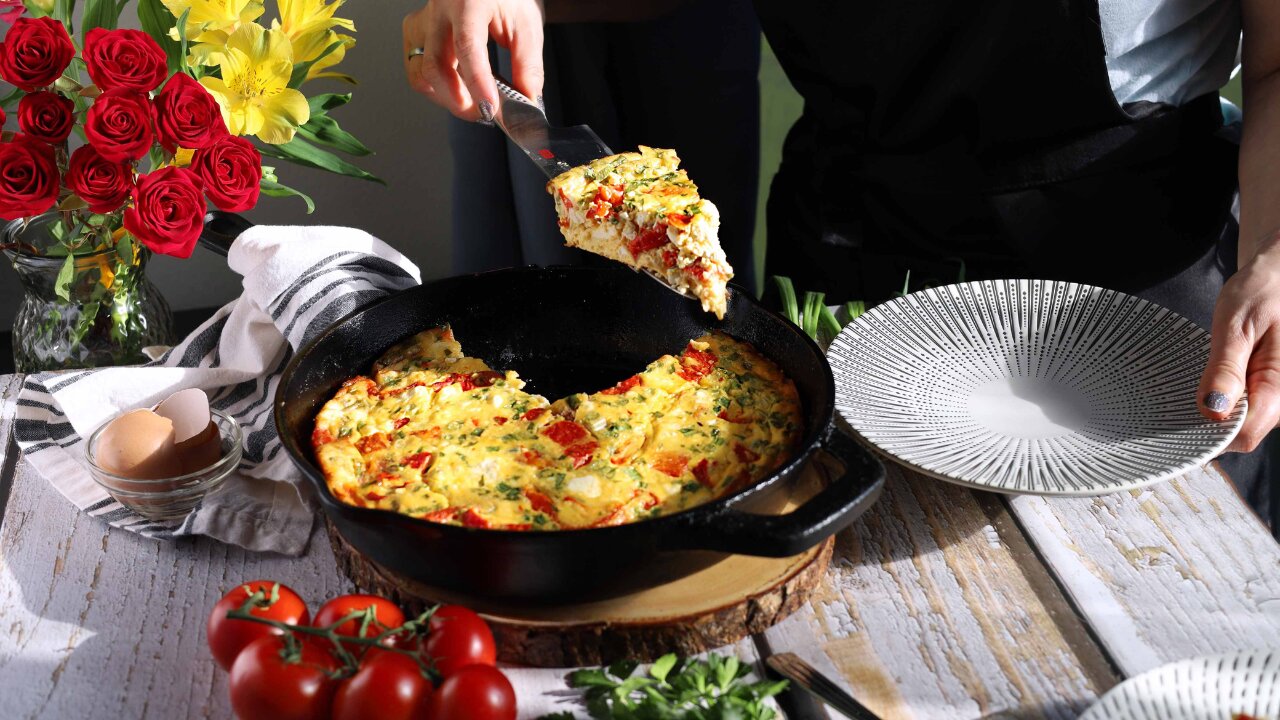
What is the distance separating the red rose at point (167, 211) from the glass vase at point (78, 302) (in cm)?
21

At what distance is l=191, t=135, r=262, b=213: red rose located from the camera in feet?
6.28

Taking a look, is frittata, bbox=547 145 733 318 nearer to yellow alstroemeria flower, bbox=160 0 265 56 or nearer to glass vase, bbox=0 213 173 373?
yellow alstroemeria flower, bbox=160 0 265 56

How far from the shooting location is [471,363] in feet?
6.62

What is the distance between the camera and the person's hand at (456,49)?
2174 millimetres

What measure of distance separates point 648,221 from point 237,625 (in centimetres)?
95

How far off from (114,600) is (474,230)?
191 centimetres

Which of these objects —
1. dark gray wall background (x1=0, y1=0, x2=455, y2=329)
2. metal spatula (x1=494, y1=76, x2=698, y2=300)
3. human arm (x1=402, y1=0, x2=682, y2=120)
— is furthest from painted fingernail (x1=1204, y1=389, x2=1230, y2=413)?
dark gray wall background (x1=0, y1=0, x2=455, y2=329)

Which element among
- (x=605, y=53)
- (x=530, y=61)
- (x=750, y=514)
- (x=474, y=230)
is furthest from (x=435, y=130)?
(x=750, y=514)

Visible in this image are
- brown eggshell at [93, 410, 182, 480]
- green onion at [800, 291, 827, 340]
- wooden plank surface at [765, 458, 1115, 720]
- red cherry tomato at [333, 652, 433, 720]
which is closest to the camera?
red cherry tomato at [333, 652, 433, 720]

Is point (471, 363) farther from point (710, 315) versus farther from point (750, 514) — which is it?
point (750, 514)

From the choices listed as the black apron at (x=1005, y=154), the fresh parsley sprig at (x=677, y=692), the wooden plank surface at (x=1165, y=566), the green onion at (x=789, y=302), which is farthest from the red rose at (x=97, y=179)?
the wooden plank surface at (x=1165, y=566)

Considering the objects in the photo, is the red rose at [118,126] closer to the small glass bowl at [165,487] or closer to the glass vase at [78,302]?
the glass vase at [78,302]

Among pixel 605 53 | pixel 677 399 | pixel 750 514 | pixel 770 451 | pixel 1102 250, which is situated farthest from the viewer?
pixel 605 53

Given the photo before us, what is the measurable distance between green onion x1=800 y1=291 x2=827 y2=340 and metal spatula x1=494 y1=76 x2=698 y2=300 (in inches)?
20.1
